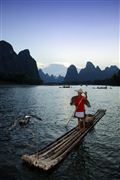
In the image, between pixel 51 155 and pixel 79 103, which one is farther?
pixel 79 103

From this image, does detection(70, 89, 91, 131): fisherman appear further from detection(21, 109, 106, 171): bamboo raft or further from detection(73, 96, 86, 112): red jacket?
detection(21, 109, 106, 171): bamboo raft

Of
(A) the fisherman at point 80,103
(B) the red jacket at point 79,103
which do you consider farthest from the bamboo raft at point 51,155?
(B) the red jacket at point 79,103

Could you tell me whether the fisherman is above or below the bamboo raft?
above

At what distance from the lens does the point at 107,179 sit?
9.95 meters

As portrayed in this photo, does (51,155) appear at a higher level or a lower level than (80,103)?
lower

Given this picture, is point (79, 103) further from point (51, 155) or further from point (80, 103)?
point (51, 155)

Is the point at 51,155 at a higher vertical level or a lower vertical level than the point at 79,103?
lower

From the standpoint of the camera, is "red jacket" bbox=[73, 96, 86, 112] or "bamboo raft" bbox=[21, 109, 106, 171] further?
"red jacket" bbox=[73, 96, 86, 112]

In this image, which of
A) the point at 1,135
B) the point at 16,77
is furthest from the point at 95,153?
the point at 16,77

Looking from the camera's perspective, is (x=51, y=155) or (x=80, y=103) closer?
(x=51, y=155)

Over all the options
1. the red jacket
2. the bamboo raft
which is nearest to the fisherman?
the red jacket

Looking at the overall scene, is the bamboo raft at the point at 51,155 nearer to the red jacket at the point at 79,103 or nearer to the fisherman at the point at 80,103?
the fisherman at the point at 80,103

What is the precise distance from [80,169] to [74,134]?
432 centimetres

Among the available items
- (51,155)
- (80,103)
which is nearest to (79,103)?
(80,103)
